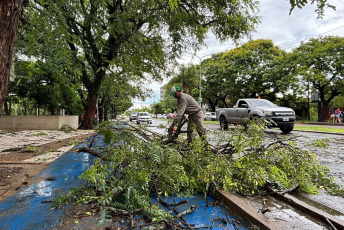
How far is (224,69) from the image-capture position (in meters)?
32.6

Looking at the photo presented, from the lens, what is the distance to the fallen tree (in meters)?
2.17

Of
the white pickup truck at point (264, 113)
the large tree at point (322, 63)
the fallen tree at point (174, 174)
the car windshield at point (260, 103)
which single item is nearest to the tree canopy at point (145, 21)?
the fallen tree at point (174, 174)

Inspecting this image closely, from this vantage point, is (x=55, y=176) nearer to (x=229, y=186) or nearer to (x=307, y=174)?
(x=229, y=186)

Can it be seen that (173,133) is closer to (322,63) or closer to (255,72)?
(322,63)

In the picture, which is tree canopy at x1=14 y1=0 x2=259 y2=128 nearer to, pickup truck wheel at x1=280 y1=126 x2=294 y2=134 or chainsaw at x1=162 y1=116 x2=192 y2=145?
chainsaw at x1=162 y1=116 x2=192 y2=145

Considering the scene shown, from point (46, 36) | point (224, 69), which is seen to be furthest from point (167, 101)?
point (46, 36)

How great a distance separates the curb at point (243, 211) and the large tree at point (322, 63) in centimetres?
2646

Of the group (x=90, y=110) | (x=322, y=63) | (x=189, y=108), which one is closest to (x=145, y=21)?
(x=189, y=108)

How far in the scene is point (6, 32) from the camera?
6.65ft

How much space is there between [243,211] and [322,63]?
92.6 feet

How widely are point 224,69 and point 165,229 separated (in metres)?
32.7

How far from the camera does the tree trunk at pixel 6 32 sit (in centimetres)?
198

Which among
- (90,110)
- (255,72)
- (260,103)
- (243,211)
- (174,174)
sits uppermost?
(255,72)

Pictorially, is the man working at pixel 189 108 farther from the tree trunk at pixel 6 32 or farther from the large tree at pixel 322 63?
the large tree at pixel 322 63
